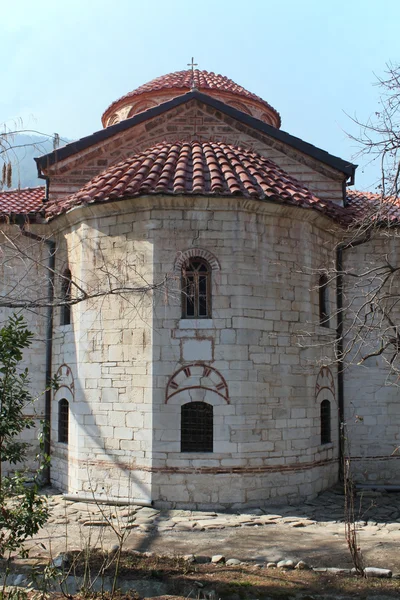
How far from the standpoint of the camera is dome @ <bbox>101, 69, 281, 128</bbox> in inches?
609

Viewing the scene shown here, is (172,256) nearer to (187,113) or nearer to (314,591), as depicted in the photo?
(187,113)

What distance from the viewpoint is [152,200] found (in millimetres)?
8984

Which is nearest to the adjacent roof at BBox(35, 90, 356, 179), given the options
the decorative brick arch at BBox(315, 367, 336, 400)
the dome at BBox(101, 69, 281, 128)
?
the decorative brick arch at BBox(315, 367, 336, 400)

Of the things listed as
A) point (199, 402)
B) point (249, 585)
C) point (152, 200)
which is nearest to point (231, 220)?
point (152, 200)

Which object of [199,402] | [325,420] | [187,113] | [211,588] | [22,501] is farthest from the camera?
[187,113]

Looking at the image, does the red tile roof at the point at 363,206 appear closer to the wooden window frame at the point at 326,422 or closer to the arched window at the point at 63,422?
the wooden window frame at the point at 326,422

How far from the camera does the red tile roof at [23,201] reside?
10748mm

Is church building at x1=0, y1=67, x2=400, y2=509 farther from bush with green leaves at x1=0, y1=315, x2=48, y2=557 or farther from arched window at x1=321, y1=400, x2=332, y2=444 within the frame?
bush with green leaves at x1=0, y1=315, x2=48, y2=557

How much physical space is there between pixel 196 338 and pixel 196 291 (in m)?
0.72

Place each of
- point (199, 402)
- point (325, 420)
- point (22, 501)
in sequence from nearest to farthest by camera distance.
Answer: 1. point (22, 501)
2. point (199, 402)
3. point (325, 420)

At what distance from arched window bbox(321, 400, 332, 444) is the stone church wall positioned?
52 centimetres

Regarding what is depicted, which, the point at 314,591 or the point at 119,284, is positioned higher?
the point at 119,284

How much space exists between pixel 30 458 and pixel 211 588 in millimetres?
5903

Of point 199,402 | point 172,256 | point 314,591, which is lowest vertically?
point 314,591
